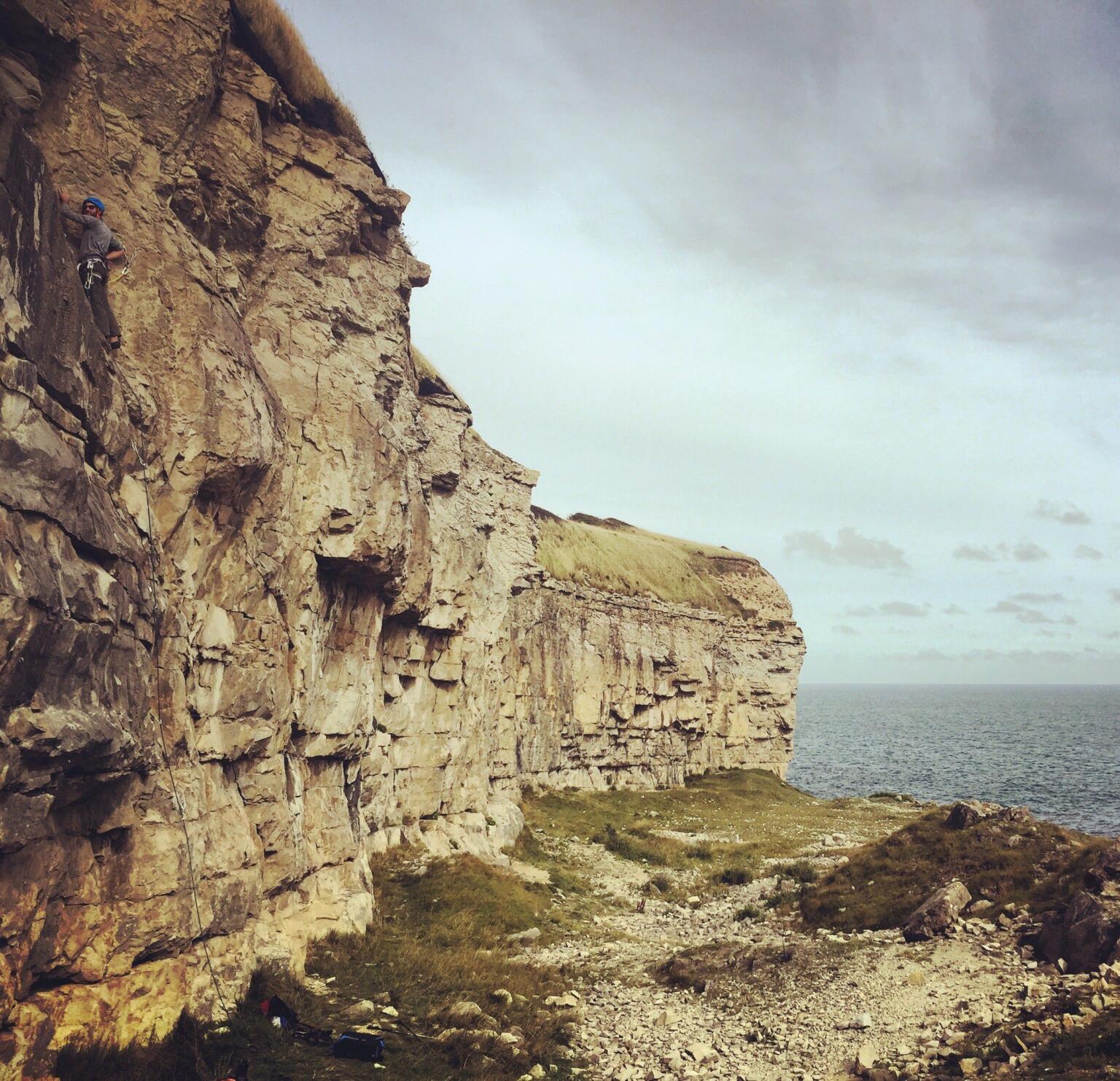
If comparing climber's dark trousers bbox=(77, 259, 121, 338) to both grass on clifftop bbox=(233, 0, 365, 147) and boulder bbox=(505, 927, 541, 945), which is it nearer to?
grass on clifftop bbox=(233, 0, 365, 147)

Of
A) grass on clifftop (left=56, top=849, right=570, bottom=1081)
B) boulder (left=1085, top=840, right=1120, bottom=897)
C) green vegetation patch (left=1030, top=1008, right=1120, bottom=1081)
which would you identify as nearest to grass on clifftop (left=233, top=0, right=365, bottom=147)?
grass on clifftop (left=56, top=849, right=570, bottom=1081)

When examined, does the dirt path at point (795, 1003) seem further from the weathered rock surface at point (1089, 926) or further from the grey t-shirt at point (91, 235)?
the grey t-shirt at point (91, 235)

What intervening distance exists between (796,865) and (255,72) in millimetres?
31034

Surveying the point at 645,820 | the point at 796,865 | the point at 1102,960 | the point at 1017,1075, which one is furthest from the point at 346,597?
the point at 645,820

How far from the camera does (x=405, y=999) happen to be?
15.9m

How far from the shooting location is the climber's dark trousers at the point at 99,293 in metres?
12.2

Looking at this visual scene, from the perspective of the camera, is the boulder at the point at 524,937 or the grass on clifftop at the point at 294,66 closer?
the grass on clifftop at the point at 294,66

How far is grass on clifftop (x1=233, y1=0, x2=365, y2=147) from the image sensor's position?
18.4 m

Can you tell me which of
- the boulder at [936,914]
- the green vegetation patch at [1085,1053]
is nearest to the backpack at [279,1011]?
the green vegetation patch at [1085,1053]

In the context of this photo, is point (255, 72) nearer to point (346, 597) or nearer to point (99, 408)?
point (99, 408)

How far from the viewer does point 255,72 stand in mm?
18391

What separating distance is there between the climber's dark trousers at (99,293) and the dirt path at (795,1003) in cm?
1502

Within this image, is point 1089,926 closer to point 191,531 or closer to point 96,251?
point 191,531

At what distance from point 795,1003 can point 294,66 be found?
2424 centimetres
